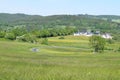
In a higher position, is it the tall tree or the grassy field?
the grassy field

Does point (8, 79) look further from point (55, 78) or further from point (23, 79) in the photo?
→ point (55, 78)

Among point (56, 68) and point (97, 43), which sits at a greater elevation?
point (56, 68)

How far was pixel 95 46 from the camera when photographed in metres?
132

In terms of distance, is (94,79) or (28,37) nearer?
(94,79)

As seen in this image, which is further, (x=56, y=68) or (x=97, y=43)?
(x=97, y=43)

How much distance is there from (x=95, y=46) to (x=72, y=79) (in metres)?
123

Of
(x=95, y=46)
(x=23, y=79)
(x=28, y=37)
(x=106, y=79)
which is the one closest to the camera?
(x=23, y=79)

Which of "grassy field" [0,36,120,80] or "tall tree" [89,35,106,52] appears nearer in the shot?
"grassy field" [0,36,120,80]

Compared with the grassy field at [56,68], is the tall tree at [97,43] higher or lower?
lower

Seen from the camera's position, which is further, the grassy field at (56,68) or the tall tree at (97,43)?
the tall tree at (97,43)

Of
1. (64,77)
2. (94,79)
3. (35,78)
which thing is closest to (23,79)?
(35,78)

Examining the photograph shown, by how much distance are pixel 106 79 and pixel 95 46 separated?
122363 mm

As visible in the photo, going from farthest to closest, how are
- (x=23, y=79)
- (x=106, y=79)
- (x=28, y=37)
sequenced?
(x=28, y=37), (x=106, y=79), (x=23, y=79)

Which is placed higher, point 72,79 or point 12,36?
point 72,79
